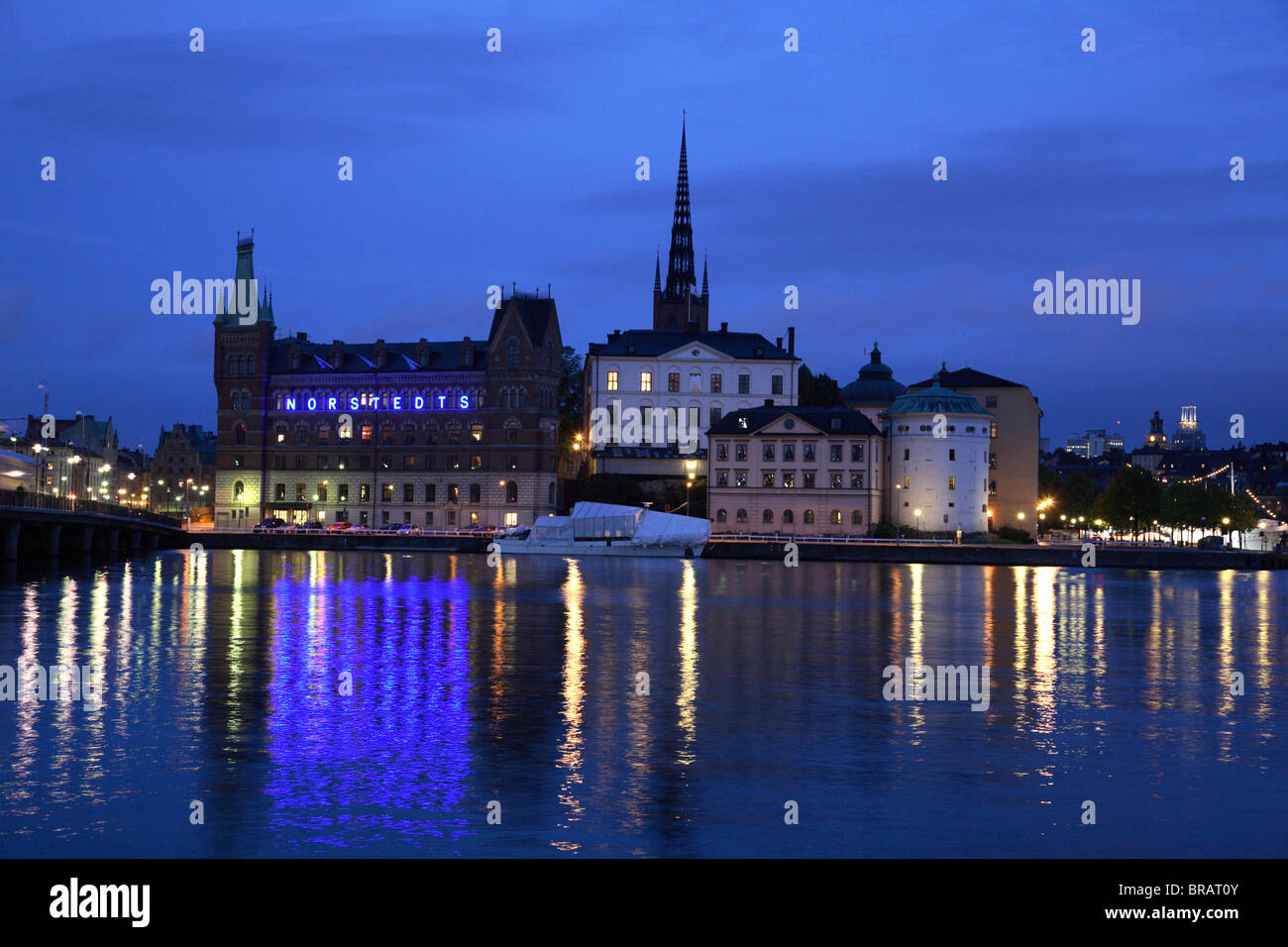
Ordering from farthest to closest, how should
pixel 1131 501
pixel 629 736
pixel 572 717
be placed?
pixel 1131 501
pixel 572 717
pixel 629 736

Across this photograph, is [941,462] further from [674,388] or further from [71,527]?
[71,527]

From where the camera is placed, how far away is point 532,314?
13625 cm

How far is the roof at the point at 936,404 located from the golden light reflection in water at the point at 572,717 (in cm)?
6976

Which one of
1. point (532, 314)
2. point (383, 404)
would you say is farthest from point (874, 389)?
point (383, 404)

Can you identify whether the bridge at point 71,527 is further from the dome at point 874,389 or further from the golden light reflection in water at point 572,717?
the dome at point 874,389

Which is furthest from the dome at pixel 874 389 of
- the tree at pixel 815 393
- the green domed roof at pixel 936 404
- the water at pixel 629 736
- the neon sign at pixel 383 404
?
the water at pixel 629 736

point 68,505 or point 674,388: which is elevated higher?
point 674,388

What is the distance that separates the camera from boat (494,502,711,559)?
367 ft

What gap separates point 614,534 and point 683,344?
1128 inches
